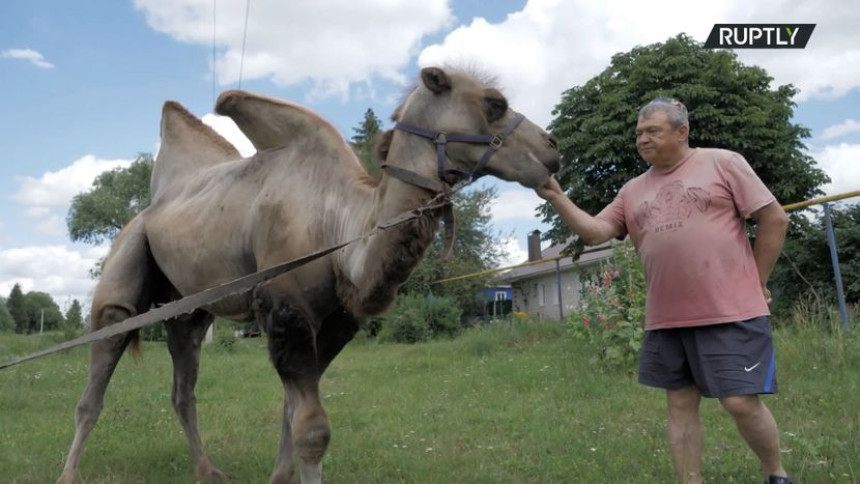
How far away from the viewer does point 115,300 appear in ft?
19.1

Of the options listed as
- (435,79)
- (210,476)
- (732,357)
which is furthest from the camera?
(210,476)

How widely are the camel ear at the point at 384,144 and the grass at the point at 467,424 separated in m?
2.29

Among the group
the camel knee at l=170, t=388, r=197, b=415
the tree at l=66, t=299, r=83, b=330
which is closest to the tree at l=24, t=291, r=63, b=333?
the tree at l=66, t=299, r=83, b=330

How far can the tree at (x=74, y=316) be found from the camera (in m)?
20.9

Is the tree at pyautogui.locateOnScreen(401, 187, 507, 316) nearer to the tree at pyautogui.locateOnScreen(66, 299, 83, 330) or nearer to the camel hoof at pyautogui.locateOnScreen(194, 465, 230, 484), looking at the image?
the tree at pyautogui.locateOnScreen(66, 299, 83, 330)

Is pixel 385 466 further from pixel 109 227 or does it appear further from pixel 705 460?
pixel 109 227

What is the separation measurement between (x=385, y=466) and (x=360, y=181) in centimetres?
234

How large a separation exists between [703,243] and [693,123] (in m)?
21.8

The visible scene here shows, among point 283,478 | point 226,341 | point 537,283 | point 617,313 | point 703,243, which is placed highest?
point 537,283

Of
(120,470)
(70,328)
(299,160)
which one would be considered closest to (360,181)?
(299,160)

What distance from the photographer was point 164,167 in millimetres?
6422

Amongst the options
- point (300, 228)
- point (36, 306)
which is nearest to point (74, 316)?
point (300, 228)

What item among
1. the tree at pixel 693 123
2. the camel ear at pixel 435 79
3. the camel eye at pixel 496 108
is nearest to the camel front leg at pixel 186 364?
the camel ear at pixel 435 79

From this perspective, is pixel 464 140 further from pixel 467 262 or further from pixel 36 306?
pixel 36 306
